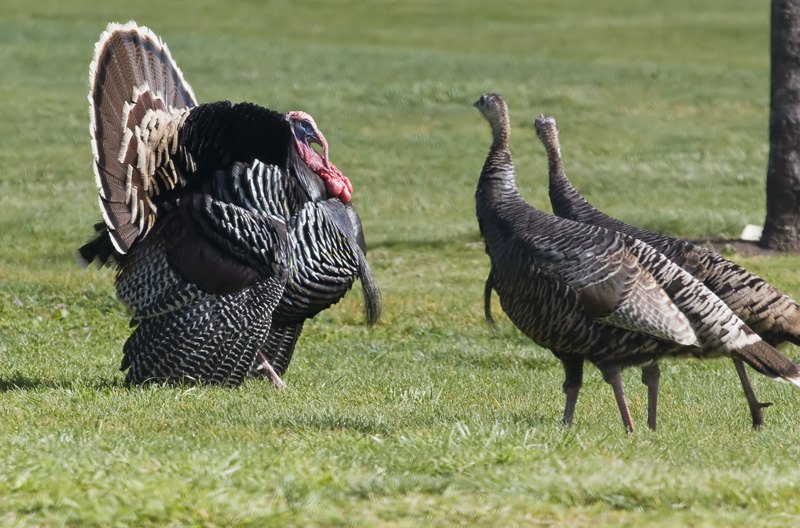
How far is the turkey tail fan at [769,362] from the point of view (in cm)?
538

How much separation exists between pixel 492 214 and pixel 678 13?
3057 cm

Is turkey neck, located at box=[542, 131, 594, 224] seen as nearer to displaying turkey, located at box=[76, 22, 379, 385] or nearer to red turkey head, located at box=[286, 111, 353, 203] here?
displaying turkey, located at box=[76, 22, 379, 385]

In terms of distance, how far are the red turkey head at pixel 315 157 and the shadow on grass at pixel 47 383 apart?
6.01 ft

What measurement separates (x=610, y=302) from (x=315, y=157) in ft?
9.50

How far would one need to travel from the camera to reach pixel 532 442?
4.95m

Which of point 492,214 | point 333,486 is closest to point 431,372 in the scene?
point 492,214

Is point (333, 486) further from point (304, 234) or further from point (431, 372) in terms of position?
point (431, 372)

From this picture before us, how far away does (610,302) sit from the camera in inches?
215

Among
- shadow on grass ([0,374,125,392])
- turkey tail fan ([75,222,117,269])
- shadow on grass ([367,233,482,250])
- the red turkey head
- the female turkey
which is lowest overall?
shadow on grass ([367,233,482,250])

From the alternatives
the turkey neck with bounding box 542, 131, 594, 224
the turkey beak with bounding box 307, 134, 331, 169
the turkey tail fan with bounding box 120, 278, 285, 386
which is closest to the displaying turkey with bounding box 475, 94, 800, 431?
the turkey neck with bounding box 542, 131, 594, 224

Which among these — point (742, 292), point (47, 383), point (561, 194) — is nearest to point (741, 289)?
point (742, 292)

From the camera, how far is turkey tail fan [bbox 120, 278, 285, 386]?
682 centimetres

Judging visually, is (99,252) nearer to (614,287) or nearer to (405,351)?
(405,351)

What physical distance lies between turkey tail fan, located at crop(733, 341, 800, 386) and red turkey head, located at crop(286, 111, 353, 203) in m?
3.10
